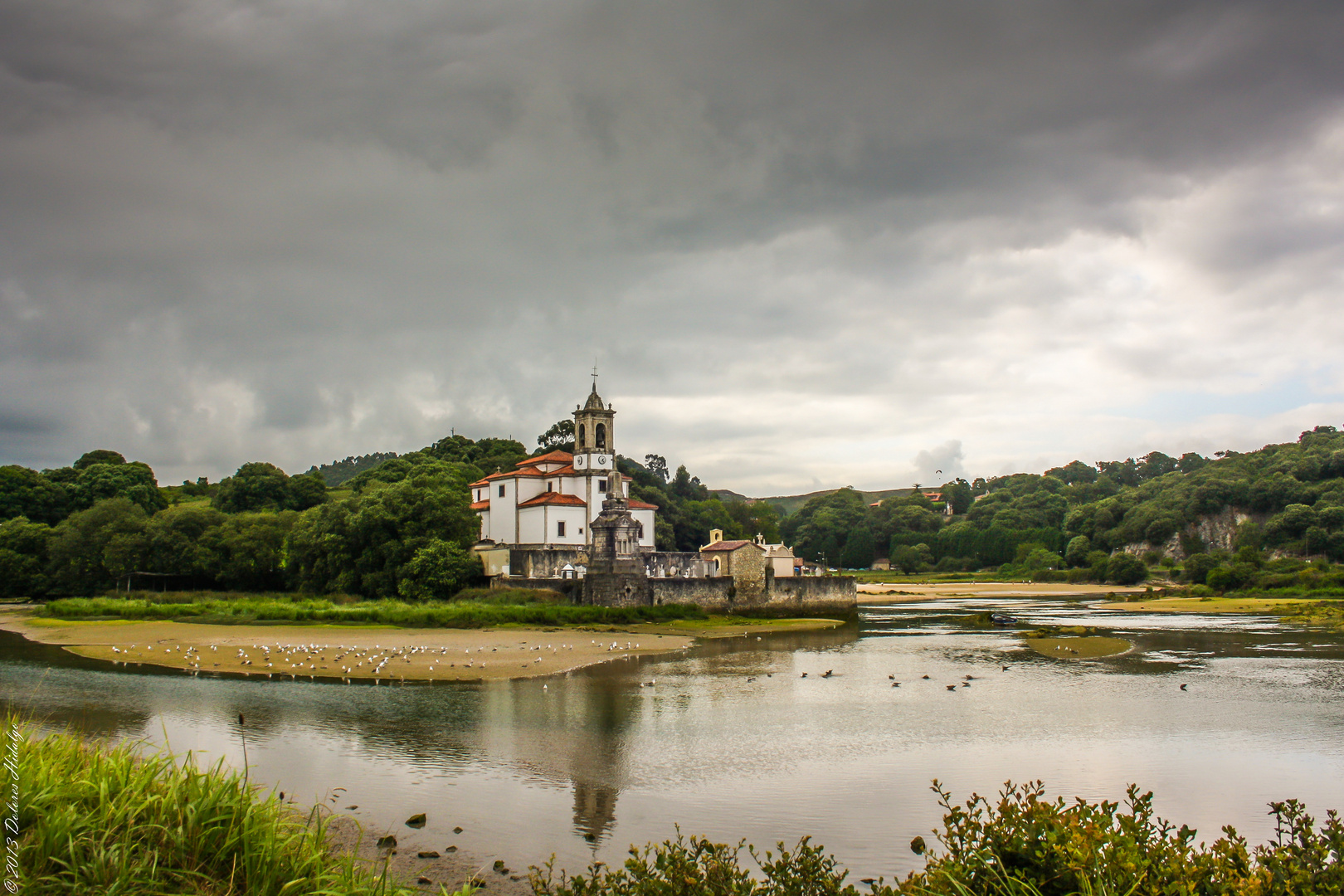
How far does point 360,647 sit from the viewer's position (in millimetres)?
35094

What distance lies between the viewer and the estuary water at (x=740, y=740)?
13031mm

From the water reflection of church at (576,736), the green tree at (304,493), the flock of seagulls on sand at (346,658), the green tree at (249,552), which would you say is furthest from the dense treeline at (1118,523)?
the green tree at (304,493)

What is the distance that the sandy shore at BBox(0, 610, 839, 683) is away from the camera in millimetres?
29062

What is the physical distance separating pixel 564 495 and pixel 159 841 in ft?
188

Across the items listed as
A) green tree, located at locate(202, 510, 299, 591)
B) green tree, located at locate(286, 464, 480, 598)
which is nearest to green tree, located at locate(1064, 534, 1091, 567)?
green tree, located at locate(286, 464, 480, 598)

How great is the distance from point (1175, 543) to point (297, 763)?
361 ft

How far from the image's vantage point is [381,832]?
12.2 metres

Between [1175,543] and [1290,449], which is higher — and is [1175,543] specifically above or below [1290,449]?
below

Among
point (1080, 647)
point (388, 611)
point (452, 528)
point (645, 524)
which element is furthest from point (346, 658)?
point (645, 524)

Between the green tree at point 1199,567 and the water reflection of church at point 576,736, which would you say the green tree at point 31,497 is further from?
the green tree at point 1199,567

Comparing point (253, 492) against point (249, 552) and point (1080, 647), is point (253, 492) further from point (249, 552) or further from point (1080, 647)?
point (1080, 647)

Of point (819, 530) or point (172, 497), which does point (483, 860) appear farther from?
point (819, 530)

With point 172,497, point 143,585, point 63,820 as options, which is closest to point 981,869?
point 63,820

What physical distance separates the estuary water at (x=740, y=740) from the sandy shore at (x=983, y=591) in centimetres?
5143
